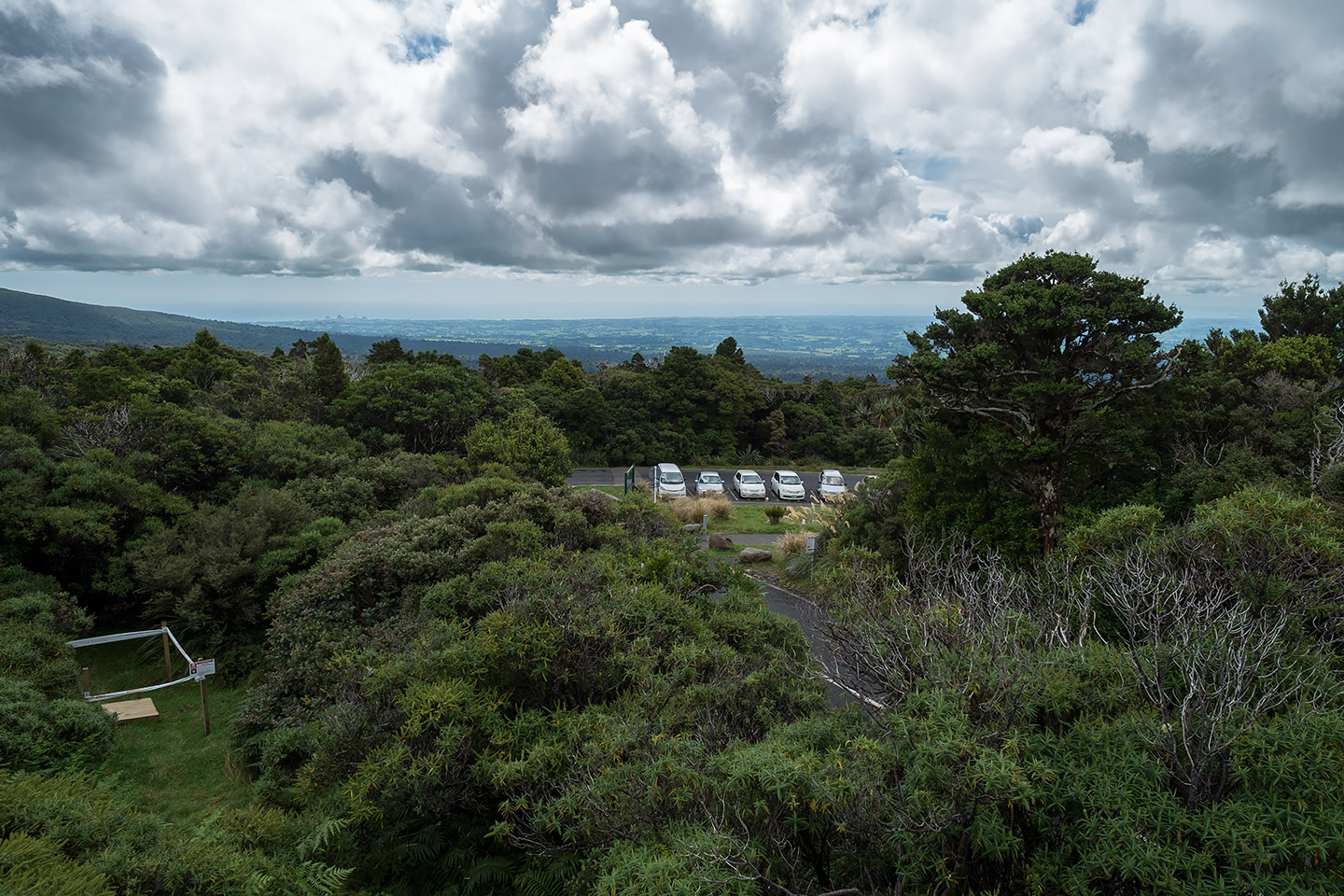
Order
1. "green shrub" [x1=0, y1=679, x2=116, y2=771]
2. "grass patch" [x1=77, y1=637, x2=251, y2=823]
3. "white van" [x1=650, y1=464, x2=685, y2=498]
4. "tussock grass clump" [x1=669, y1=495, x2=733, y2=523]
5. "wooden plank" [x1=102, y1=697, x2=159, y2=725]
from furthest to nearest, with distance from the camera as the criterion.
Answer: "white van" [x1=650, y1=464, x2=685, y2=498] → "tussock grass clump" [x1=669, y1=495, x2=733, y2=523] → "wooden plank" [x1=102, y1=697, x2=159, y2=725] → "grass patch" [x1=77, y1=637, x2=251, y2=823] → "green shrub" [x1=0, y1=679, x2=116, y2=771]

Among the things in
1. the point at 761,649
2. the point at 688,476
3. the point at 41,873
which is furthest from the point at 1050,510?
the point at 688,476

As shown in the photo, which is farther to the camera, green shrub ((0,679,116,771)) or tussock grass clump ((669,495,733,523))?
tussock grass clump ((669,495,733,523))

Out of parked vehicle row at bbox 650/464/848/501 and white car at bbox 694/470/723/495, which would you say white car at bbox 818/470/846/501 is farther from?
white car at bbox 694/470/723/495

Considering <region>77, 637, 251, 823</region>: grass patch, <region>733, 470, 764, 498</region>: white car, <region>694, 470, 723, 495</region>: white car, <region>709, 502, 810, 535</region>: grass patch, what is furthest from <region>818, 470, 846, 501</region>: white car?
<region>77, 637, 251, 823</region>: grass patch

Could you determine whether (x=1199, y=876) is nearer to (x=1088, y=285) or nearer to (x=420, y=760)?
(x=420, y=760)

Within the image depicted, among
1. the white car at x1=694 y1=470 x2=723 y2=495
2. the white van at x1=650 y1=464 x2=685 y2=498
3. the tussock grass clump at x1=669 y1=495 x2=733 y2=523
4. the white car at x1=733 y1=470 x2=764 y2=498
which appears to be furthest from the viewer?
the white car at x1=733 y1=470 x2=764 y2=498

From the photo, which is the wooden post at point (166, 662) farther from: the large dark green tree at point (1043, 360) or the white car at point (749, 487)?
the white car at point (749, 487)

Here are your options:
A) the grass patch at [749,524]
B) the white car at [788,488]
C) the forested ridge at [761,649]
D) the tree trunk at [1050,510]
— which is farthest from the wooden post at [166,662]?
the white car at [788,488]

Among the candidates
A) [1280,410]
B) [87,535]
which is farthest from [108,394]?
[1280,410]
